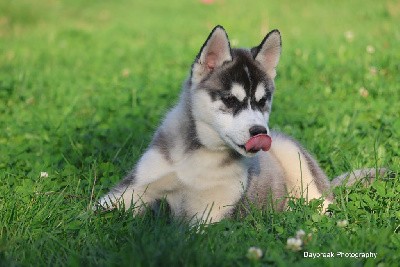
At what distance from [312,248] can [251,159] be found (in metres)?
1.15

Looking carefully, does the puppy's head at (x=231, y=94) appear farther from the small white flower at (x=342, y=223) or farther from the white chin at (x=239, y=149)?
the small white flower at (x=342, y=223)

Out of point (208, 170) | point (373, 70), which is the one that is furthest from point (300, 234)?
point (373, 70)

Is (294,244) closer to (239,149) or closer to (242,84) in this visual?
(239,149)

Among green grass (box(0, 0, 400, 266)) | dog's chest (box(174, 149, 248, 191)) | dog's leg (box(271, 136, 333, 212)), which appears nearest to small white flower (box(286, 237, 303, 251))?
green grass (box(0, 0, 400, 266))

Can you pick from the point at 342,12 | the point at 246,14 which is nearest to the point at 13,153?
the point at 246,14

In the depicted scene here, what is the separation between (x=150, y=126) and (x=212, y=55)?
2010 millimetres

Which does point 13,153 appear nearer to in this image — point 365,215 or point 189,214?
point 189,214

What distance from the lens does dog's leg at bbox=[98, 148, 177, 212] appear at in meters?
4.47

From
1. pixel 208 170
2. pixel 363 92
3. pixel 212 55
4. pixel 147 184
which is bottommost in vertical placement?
pixel 363 92

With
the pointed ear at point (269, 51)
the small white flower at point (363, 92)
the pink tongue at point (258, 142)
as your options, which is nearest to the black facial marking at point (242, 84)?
the pointed ear at point (269, 51)

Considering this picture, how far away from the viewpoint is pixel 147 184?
4488 mm

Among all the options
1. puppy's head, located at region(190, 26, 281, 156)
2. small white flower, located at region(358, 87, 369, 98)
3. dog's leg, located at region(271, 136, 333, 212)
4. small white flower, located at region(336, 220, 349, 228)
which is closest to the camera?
small white flower, located at region(336, 220, 349, 228)

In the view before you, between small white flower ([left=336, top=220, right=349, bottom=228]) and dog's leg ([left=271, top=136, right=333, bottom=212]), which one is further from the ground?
small white flower ([left=336, top=220, right=349, bottom=228])

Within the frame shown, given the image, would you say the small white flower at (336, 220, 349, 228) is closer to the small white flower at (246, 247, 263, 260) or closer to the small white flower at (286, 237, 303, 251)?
the small white flower at (286, 237, 303, 251)
